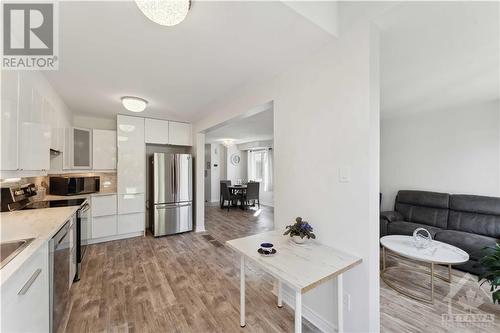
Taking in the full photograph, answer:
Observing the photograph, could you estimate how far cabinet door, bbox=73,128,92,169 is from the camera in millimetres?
3457

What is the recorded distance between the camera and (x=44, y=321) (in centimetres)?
136

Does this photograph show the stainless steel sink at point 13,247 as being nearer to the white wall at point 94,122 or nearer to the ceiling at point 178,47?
the ceiling at point 178,47

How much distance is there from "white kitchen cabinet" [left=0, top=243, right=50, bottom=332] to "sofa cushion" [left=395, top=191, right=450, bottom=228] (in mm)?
4764

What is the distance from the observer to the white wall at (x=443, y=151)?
10.00ft

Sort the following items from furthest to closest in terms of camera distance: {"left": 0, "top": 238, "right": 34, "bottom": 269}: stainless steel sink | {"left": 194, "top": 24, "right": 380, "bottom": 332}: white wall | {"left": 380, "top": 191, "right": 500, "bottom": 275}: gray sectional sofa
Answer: {"left": 380, "top": 191, "right": 500, "bottom": 275}: gray sectional sofa, {"left": 194, "top": 24, "right": 380, "bottom": 332}: white wall, {"left": 0, "top": 238, "right": 34, "bottom": 269}: stainless steel sink

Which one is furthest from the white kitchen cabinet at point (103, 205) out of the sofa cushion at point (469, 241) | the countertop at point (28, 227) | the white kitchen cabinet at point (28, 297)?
the sofa cushion at point (469, 241)

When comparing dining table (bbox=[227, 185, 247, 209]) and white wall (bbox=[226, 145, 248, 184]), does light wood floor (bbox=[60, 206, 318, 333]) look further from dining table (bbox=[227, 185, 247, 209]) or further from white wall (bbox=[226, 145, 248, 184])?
white wall (bbox=[226, 145, 248, 184])

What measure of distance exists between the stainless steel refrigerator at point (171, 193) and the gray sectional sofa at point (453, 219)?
3798 millimetres

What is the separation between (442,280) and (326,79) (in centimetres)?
278

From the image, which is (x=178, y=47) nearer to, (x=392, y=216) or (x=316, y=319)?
(x=316, y=319)

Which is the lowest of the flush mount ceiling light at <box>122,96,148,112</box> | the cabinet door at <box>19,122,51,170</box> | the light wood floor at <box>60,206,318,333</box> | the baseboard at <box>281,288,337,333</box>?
the light wood floor at <box>60,206,318,333</box>

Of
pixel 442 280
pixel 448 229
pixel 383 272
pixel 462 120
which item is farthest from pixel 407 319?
pixel 462 120

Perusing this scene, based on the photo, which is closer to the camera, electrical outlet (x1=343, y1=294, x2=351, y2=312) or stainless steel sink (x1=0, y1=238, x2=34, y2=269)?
stainless steel sink (x1=0, y1=238, x2=34, y2=269)

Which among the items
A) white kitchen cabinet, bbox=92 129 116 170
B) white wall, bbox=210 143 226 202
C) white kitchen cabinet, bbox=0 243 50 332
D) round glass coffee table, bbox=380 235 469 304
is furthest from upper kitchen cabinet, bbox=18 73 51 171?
white wall, bbox=210 143 226 202
